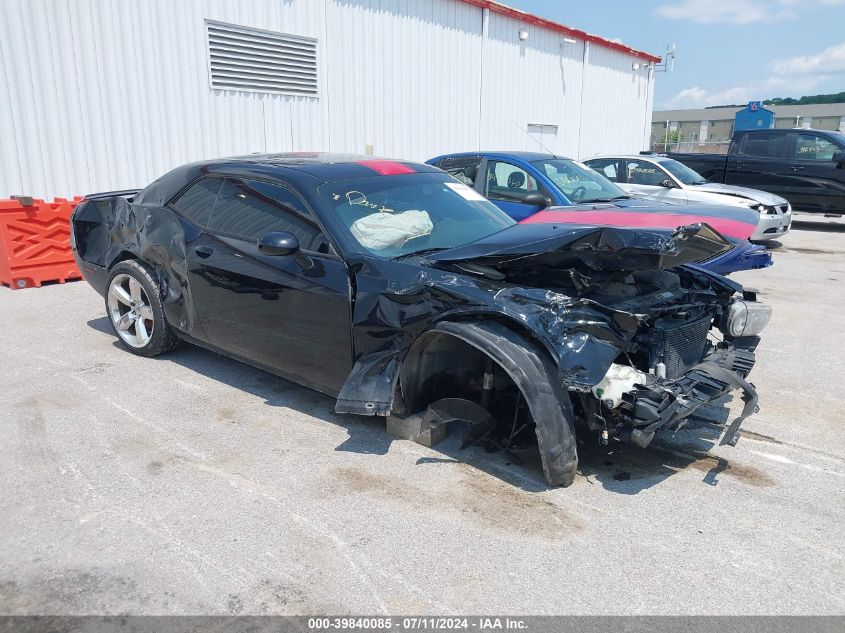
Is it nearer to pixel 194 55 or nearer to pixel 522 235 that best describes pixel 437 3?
pixel 194 55

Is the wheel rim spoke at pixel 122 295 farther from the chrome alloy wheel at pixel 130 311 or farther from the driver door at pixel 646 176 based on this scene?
the driver door at pixel 646 176

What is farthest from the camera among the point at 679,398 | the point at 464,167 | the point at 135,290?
the point at 464,167

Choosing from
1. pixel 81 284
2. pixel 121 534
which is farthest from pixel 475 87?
pixel 121 534

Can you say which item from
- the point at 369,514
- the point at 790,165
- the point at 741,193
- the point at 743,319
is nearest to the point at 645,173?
the point at 741,193

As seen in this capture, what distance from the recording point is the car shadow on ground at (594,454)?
346cm

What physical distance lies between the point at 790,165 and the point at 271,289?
12668 millimetres

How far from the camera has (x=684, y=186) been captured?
35.6 feet

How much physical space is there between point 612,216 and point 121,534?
3962mm

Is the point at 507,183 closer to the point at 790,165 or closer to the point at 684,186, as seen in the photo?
the point at 684,186

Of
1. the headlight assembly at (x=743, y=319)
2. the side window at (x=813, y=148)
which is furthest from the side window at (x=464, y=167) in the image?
the side window at (x=813, y=148)

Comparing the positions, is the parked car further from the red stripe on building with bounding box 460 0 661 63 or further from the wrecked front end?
the red stripe on building with bounding box 460 0 661 63

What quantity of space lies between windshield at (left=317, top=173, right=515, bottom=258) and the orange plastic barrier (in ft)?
17.6

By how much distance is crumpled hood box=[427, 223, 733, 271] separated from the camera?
3.21 meters

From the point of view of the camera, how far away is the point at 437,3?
1355 cm
